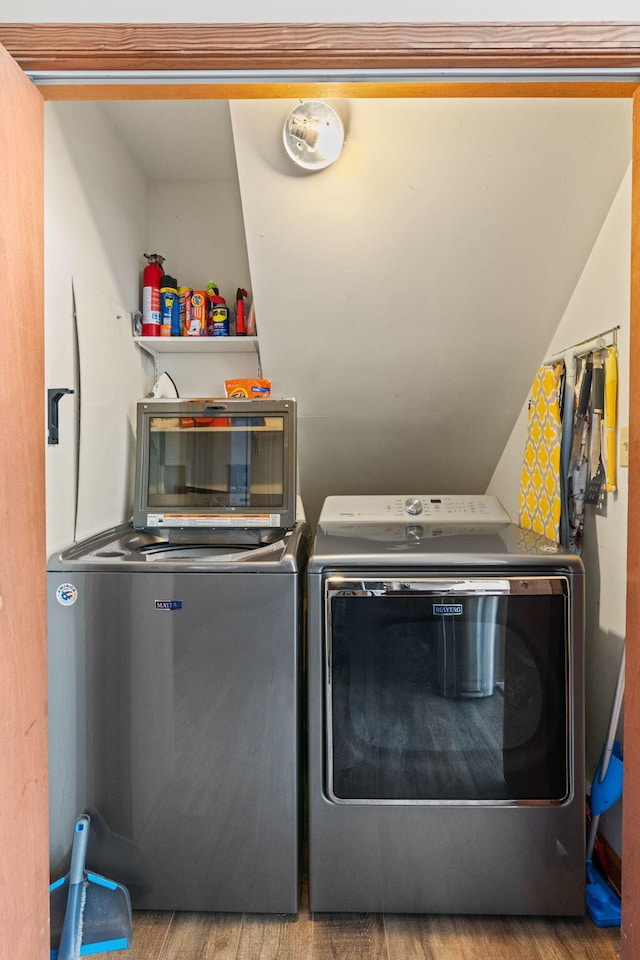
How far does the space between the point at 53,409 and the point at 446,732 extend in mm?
1445

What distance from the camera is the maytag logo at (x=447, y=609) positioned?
162 cm

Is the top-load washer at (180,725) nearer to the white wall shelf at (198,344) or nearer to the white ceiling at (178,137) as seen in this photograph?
the white wall shelf at (198,344)

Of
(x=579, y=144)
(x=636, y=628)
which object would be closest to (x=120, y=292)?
(x=579, y=144)

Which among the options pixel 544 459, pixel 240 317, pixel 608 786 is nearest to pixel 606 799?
pixel 608 786

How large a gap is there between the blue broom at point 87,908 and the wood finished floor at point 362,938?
4 cm

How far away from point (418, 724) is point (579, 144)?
1.79 metres

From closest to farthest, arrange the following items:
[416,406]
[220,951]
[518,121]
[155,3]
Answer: [155,3], [220,951], [518,121], [416,406]

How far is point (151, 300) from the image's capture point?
2387 mm

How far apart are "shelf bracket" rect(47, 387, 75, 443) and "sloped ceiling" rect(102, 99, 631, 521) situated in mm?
827

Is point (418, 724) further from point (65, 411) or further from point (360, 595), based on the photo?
point (65, 411)

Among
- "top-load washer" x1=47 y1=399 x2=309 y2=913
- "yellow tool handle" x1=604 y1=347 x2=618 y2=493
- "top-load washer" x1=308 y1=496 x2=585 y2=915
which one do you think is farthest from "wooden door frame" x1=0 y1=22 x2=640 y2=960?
"top-load washer" x1=47 y1=399 x2=309 y2=913

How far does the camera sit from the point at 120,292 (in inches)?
89.0

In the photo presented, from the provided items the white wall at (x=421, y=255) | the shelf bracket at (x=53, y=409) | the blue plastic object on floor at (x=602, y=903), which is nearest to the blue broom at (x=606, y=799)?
the blue plastic object on floor at (x=602, y=903)

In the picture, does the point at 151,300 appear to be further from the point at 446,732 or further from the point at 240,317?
the point at 446,732
